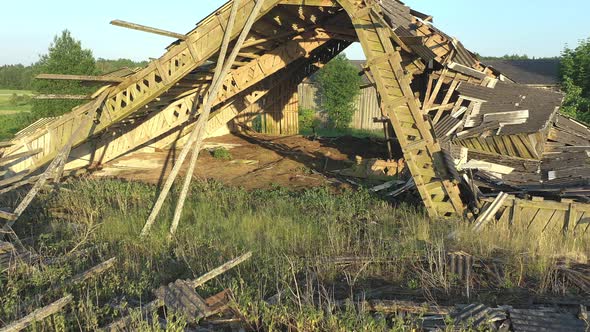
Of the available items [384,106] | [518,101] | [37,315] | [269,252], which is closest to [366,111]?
[518,101]

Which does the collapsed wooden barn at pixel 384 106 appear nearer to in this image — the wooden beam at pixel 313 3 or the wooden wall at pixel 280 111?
the wooden beam at pixel 313 3

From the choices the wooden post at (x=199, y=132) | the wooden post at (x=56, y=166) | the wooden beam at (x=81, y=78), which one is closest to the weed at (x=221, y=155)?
the wooden post at (x=56, y=166)

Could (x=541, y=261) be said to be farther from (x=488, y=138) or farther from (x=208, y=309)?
(x=488, y=138)

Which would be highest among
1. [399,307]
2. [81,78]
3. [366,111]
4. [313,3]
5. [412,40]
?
[313,3]

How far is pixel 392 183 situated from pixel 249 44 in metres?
5.06

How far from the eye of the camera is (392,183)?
10953 mm

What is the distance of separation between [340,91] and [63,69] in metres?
17.1

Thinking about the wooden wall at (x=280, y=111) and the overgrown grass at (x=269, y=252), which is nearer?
the overgrown grass at (x=269, y=252)

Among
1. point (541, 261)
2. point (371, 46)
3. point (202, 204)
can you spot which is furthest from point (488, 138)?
point (202, 204)

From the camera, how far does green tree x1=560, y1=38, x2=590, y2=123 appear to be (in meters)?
26.5

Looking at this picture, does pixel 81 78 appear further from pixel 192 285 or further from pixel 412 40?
pixel 412 40

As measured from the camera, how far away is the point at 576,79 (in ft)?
95.1

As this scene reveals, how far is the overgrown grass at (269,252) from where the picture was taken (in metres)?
4.74

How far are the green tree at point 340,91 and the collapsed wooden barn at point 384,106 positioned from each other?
1621 centimetres
